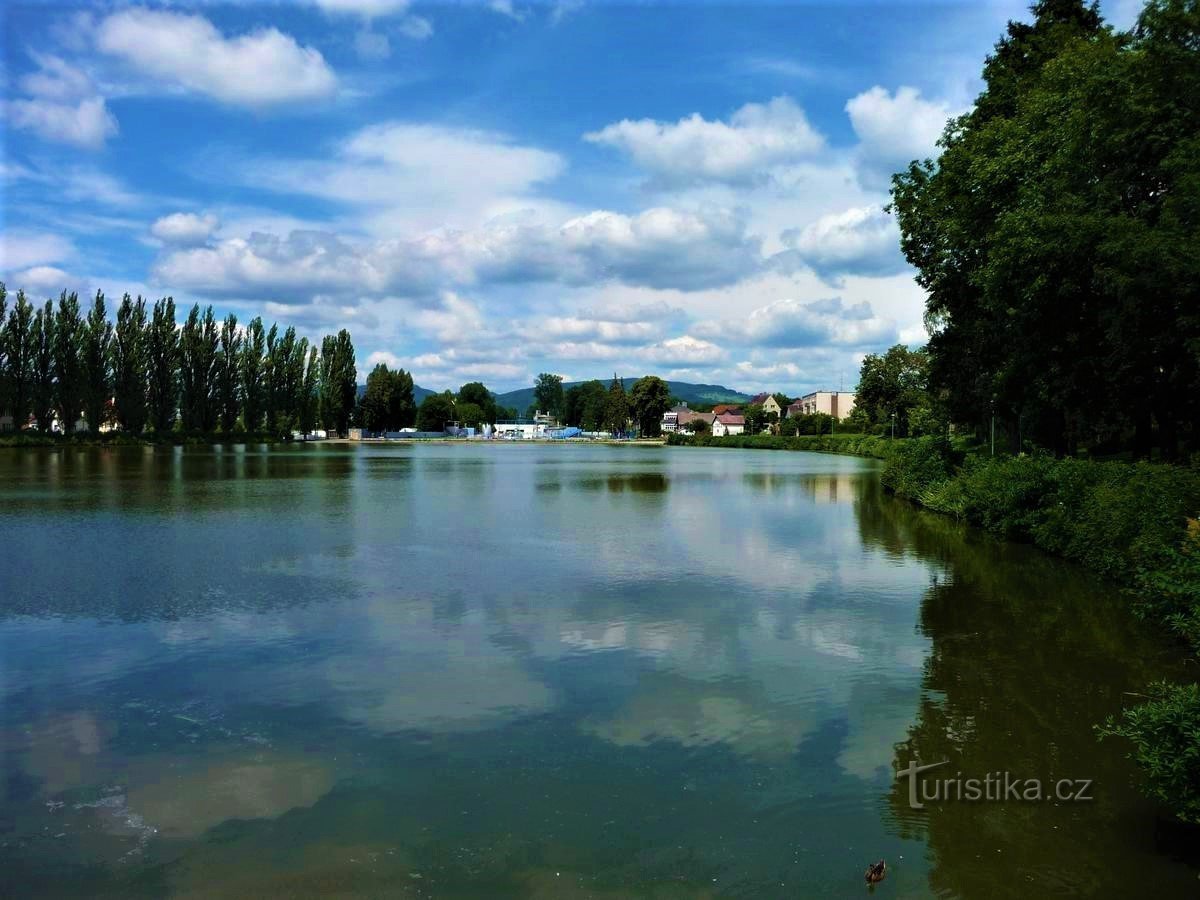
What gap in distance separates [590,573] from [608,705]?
8.61m

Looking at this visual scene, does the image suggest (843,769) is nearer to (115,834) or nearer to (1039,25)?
(115,834)

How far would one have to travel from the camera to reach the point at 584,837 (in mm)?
6531

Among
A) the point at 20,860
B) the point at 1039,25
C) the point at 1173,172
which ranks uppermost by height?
the point at 1039,25

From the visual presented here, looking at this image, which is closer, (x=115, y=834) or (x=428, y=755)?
(x=115, y=834)

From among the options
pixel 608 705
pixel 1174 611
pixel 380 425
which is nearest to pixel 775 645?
pixel 608 705

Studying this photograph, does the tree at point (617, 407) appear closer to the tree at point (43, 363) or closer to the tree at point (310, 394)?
the tree at point (310, 394)

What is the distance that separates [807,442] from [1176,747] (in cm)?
12075

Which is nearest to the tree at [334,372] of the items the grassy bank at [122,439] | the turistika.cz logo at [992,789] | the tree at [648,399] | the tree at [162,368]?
the grassy bank at [122,439]

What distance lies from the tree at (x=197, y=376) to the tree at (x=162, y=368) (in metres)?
1.02

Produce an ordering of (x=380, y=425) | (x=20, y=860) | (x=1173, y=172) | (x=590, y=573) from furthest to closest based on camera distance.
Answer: (x=380, y=425), (x=1173, y=172), (x=590, y=573), (x=20, y=860)

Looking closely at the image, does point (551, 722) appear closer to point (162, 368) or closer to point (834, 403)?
point (162, 368)

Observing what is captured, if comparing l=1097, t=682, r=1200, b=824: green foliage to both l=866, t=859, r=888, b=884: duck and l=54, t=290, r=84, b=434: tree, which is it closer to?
l=866, t=859, r=888, b=884: duck

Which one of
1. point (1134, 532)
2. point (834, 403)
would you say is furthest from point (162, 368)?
point (834, 403)

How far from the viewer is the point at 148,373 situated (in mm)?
86062
